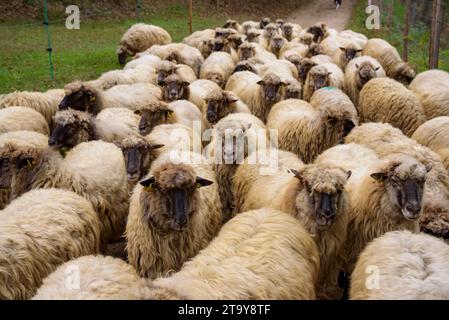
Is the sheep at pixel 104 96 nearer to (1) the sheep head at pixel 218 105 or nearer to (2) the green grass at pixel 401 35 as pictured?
(1) the sheep head at pixel 218 105

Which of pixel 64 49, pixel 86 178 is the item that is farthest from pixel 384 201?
pixel 64 49

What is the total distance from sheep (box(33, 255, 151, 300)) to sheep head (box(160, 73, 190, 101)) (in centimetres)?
524

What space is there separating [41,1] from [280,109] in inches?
730

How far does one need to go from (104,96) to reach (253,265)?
5513 mm

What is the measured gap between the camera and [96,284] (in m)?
3.16

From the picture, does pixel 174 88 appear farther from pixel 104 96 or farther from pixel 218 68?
pixel 218 68

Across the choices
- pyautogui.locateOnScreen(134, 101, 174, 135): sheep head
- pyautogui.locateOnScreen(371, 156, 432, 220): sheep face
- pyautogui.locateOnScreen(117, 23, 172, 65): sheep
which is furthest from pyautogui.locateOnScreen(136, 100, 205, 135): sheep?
pyautogui.locateOnScreen(117, 23, 172, 65): sheep

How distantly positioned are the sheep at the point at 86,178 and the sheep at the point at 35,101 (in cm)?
261

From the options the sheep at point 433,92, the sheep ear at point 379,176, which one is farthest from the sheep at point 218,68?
the sheep ear at point 379,176

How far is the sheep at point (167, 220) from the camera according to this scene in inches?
163

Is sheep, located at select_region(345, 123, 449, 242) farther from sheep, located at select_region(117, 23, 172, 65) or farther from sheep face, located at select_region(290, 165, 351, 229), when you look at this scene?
sheep, located at select_region(117, 23, 172, 65)

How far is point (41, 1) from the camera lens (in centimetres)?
2211
